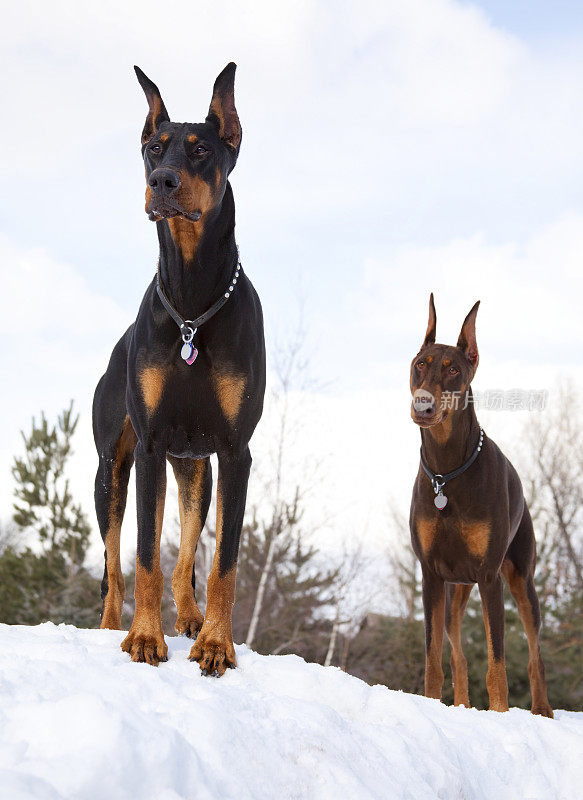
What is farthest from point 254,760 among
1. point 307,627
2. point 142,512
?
point 307,627

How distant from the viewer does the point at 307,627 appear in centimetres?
1950

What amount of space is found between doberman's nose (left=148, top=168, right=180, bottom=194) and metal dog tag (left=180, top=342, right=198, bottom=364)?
2.59 ft

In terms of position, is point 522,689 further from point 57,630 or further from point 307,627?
point 57,630

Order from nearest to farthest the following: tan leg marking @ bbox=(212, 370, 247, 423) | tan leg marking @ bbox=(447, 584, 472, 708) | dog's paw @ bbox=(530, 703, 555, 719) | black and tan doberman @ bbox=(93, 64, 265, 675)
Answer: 1. black and tan doberman @ bbox=(93, 64, 265, 675)
2. tan leg marking @ bbox=(212, 370, 247, 423)
3. dog's paw @ bbox=(530, 703, 555, 719)
4. tan leg marking @ bbox=(447, 584, 472, 708)

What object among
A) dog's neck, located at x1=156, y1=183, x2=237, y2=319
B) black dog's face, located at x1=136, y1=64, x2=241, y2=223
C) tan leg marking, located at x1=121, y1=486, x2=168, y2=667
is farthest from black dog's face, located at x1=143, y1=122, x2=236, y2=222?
tan leg marking, located at x1=121, y1=486, x2=168, y2=667

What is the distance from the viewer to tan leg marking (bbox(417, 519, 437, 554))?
582 centimetres

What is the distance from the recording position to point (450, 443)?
19.7 ft

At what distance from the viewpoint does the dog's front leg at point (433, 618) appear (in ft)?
18.6

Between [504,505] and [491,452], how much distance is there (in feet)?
1.67

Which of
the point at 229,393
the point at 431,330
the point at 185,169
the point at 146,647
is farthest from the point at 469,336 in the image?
the point at 146,647

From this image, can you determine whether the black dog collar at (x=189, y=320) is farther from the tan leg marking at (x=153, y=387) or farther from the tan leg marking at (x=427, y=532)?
the tan leg marking at (x=427, y=532)

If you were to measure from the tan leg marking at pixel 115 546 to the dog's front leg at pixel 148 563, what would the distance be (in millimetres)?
921

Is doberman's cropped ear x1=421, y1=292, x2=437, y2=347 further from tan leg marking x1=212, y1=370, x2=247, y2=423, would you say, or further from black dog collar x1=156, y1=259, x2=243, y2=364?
tan leg marking x1=212, y1=370, x2=247, y2=423

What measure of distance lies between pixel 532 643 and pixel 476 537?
5.16ft
